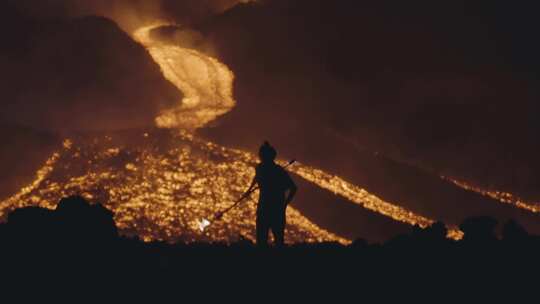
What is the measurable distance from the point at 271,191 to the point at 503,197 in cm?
1712

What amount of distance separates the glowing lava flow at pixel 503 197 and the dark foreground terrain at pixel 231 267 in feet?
42.6

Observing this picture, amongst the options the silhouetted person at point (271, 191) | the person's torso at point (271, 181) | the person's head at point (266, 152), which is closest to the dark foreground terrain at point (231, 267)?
the silhouetted person at point (271, 191)

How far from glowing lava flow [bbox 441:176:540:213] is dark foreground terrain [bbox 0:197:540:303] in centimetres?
1299

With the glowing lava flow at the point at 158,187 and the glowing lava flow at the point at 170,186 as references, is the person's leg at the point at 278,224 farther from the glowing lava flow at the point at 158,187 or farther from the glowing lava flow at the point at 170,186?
the glowing lava flow at the point at 158,187

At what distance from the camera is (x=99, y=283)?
7.95 metres

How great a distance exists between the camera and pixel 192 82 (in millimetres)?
34375

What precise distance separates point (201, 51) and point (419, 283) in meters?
31.3

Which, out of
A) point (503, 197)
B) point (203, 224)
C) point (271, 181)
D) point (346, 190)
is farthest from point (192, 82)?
point (271, 181)

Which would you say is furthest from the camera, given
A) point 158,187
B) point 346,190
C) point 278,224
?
point 346,190

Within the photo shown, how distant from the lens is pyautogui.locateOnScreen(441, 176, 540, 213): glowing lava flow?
73.9ft

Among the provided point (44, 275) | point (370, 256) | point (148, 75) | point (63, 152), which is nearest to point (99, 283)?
point (44, 275)

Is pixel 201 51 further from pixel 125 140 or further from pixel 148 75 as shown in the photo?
pixel 125 140

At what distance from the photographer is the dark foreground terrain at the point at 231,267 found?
25.9 feet

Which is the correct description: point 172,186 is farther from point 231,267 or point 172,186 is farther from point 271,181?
point 271,181
